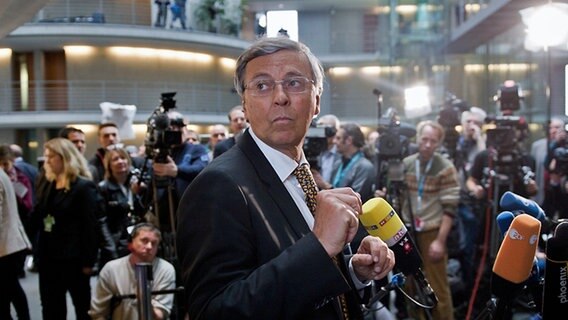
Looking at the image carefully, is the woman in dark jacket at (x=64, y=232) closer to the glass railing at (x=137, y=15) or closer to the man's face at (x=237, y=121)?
the man's face at (x=237, y=121)

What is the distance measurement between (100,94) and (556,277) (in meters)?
13.6

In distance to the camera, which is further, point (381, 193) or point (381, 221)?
point (381, 193)

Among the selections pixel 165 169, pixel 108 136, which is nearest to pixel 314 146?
pixel 165 169

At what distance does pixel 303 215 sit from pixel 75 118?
43.9ft

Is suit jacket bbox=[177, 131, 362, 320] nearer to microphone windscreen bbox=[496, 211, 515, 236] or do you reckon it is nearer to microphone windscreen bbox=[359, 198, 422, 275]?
microphone windscreen bbox=[359, 198, 422, 275]

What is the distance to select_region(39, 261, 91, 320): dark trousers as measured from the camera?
4480 millimetres

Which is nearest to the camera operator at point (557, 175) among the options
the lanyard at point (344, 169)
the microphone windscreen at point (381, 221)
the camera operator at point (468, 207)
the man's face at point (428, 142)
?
the camera operator at point (468, 207)

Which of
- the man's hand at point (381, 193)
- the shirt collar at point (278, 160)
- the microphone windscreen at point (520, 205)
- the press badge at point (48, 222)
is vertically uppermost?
the shirt collar at point (278, 160)

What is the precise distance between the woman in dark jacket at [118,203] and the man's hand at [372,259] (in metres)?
2.99

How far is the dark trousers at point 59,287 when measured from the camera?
4480 mm

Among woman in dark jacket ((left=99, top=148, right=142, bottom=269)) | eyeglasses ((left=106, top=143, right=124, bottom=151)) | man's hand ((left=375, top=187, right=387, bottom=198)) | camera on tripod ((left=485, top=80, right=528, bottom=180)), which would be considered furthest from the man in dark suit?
eyeglasses ((left=106, top=143, right=124, bottom=151))

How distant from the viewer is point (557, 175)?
4.94 metres

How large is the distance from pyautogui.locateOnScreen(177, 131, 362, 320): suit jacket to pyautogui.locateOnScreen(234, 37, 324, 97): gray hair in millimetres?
230

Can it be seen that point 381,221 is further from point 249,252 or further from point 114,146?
point 114,146
